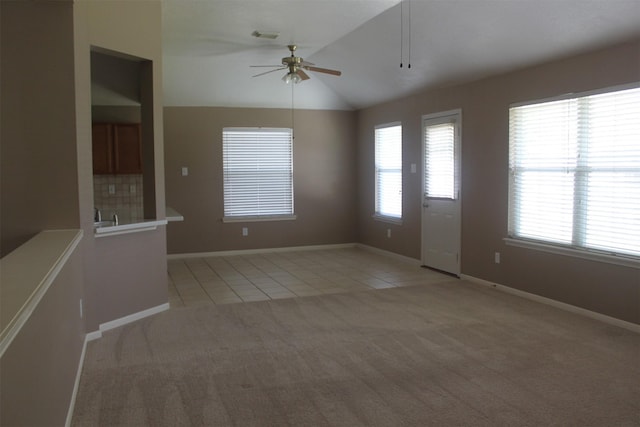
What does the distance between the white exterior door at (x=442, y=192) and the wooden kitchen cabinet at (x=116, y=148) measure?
401 cm

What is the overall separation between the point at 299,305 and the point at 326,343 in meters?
1.22

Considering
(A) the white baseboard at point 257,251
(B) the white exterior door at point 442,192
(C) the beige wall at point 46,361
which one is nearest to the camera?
(C) the beige wall at point 46,361

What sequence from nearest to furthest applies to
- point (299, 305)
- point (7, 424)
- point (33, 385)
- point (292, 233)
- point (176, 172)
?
point (7, 424) → point (33, 385) → point (299, 305) → point (176, 172) → point (292, 233)

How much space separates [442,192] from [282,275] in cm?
237

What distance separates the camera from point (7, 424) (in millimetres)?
1458

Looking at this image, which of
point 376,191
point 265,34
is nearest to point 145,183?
point 265,34

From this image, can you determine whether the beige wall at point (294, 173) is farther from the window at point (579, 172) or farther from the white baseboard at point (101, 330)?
the window at point (579, 172)

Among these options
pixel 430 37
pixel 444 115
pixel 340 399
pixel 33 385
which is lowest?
pixel 340 399

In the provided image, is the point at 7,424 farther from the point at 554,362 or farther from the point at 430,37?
the point at 430,37

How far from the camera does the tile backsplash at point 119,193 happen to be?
7.20m

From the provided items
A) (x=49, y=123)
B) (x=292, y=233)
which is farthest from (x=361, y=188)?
(x=49, y=123)

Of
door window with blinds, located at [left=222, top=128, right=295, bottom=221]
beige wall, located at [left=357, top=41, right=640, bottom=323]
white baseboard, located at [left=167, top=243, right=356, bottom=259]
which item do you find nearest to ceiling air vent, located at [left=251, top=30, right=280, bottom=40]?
beige wall, located at [left=357, top=41, right=640, bottom=323]

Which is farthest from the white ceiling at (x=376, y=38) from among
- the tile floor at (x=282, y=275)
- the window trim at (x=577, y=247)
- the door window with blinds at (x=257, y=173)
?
the tile floor at (x=282, y=275)

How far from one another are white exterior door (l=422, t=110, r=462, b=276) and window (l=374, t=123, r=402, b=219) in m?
0.79
